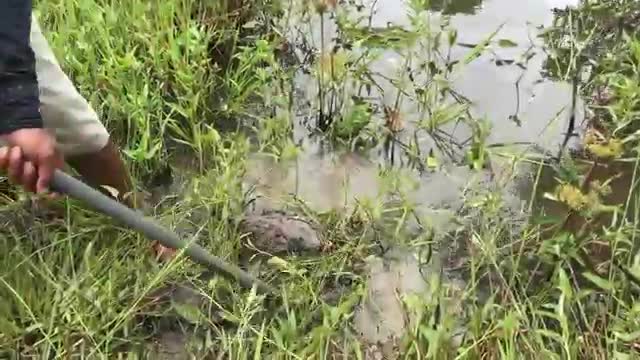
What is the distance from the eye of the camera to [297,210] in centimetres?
267

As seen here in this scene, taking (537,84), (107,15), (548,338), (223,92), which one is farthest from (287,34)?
(548,338)

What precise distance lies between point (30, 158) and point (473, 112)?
1757mm

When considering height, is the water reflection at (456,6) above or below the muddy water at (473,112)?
above

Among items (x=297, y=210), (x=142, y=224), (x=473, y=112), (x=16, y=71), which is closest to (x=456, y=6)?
(x=473, y=112)

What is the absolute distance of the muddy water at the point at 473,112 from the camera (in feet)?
9.10

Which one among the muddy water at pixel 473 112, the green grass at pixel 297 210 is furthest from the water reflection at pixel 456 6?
the green grass at pixel 297 210

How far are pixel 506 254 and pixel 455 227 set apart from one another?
210 mm

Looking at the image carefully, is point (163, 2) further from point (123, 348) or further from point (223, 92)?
point (123, 348)

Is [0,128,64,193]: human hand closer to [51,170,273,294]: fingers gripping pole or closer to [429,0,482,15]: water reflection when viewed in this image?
[51,170,273,294]: fingers gripping pole

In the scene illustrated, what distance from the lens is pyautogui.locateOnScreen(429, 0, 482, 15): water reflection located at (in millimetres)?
3668

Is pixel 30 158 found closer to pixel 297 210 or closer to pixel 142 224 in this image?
pixel 142 224

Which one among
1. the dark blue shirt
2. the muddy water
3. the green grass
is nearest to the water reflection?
the muddy water

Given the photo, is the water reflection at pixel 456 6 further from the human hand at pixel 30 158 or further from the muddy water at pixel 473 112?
the human hand at pixel 30 158

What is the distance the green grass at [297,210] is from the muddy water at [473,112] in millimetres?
56
